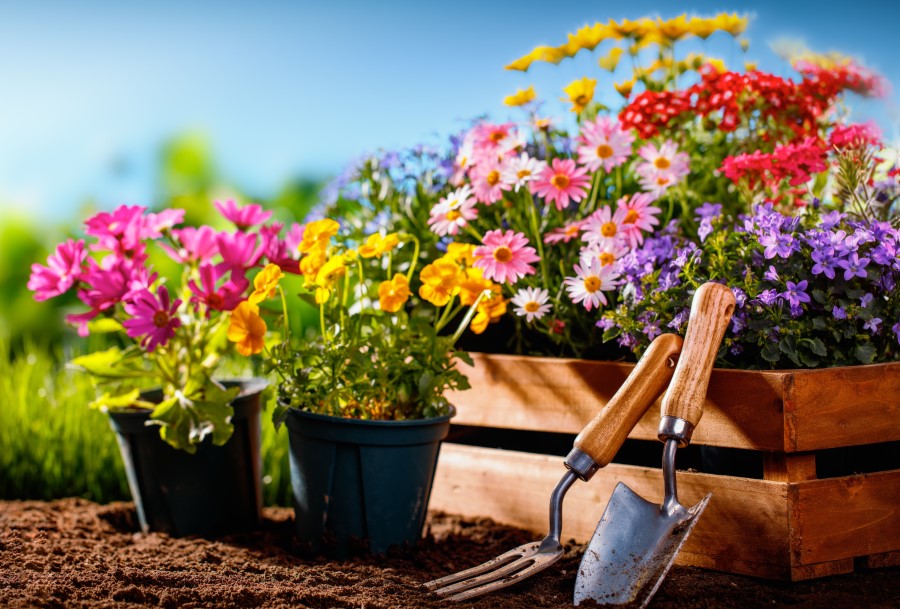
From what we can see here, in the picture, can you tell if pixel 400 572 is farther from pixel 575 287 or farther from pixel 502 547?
pixel 575 287

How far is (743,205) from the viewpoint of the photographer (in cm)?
244

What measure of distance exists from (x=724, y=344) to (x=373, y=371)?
0.76 m

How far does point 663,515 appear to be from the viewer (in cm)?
162

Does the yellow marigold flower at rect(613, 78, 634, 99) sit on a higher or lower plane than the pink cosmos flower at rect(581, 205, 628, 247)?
higher

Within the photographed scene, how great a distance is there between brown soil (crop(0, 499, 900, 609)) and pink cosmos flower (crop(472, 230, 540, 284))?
645mm

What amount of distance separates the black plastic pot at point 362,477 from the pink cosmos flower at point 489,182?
1.91 feet

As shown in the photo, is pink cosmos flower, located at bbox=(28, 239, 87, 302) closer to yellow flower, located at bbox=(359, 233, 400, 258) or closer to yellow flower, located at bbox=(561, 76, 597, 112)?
yellow flower, located at bbox=(359, 233, 400, 258)

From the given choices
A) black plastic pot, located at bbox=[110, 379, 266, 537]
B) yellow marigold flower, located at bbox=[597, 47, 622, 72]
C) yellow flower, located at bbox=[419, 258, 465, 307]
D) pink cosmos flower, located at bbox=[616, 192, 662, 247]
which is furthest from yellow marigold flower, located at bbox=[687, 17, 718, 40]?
black plastic pot, located at bbox=[110, 379, 266, 537]

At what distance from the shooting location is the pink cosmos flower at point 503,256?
196 centimetres

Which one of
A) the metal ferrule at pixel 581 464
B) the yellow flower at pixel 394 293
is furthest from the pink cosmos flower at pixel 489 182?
the metal ferrule at pixel 581 464

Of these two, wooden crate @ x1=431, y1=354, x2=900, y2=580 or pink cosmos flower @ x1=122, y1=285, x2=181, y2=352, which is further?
pink cosmos flower @ x1=122, y1=285, x2=181, y2=352

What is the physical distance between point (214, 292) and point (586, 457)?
99 cm

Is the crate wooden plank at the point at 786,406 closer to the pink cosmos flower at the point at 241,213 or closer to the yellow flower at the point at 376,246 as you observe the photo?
the yellow flower at the point at 376,246

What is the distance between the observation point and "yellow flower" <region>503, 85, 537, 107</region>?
7.82 feet
